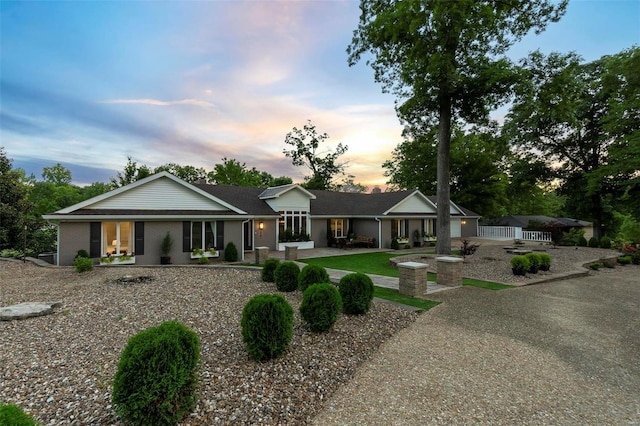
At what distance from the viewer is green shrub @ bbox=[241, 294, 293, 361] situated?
3854mm

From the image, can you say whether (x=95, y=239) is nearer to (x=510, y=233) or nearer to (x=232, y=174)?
(x=232, y=174)

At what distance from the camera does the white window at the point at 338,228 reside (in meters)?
22.1

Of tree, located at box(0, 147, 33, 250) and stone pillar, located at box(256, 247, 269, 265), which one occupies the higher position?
tree, located at box(0, 147, 33, 250)

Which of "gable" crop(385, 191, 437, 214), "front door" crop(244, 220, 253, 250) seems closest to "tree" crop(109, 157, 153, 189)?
"front door" crop(244, 220, 253, 250)

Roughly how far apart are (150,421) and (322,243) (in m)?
18.9

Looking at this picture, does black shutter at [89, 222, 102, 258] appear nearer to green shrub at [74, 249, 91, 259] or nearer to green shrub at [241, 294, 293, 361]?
green shrub at [74, 249, 91, 259]

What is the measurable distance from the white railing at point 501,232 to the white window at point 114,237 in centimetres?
2907

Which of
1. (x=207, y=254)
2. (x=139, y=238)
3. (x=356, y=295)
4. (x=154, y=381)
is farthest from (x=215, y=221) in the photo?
(x=154, y=381)

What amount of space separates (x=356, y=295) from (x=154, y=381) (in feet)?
13.0

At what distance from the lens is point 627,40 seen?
1900 centimetres

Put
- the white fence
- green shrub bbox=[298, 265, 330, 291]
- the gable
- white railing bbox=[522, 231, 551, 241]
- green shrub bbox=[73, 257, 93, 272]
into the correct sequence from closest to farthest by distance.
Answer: green shrub bbox=[298, 265, 330, 291], green shrub bbox=[73, 257, 93, 272], the gable, white railing bbox=[522, 231, 551, 241], the white fence

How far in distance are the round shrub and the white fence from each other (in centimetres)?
2542

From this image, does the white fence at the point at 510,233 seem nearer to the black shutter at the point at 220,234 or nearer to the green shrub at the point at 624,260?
the green shrub at the point at 624,260

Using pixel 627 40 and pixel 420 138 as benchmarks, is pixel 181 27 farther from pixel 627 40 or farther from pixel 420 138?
pixel 627 40
